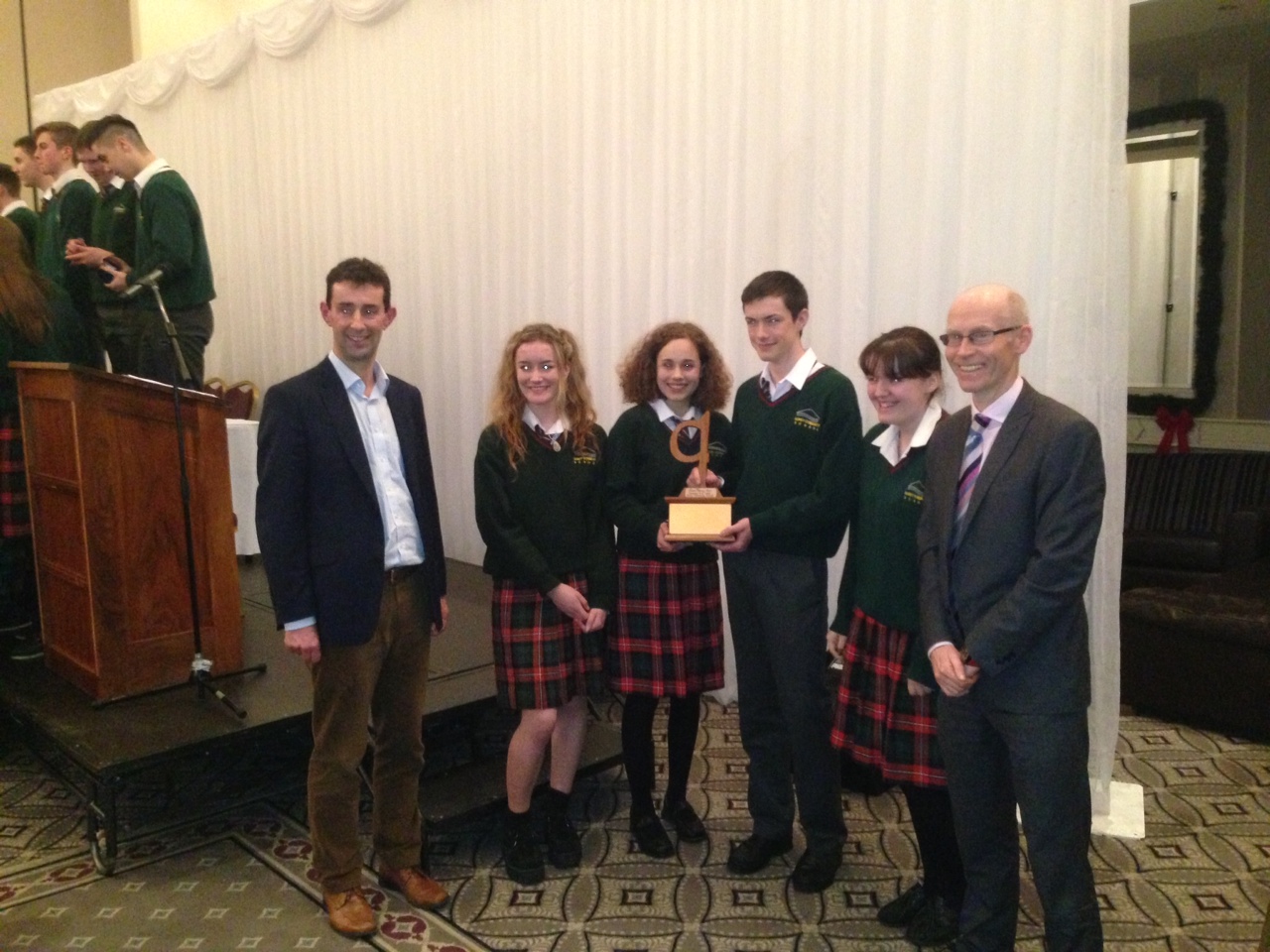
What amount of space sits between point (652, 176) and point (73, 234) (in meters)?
2.27

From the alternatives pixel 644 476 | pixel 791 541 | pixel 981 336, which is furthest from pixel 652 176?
pixel 981 336

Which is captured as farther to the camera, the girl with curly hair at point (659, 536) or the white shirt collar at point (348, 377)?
the girl with curly hair at point (659, 536)

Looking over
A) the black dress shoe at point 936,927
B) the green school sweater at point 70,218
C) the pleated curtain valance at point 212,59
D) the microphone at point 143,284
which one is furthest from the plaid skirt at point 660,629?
the pleated curtain valance at point 212,59

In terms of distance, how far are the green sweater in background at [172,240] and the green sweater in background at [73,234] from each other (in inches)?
11.1

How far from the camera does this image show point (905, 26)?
10.1 ft

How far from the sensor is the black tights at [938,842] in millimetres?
2100

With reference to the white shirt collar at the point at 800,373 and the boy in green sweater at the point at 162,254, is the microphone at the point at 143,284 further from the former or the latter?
the white shirt collar at the point at 800,373

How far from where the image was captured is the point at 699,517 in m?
2.21

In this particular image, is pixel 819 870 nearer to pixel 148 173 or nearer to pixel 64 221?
pixel 148 173

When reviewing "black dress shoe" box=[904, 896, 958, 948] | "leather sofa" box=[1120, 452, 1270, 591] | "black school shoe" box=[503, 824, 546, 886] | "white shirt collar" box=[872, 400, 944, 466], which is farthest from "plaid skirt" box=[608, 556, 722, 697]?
"leather sofa" box=[1120, 452, 1270, 591]

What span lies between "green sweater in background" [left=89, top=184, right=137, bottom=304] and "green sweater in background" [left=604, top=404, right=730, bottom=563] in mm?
2279

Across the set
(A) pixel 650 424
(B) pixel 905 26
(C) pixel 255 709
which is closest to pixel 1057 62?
(B) pixel 905 26

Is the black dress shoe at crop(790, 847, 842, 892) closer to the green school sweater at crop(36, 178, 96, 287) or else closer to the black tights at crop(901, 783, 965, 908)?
the black tights at crop(901, 783, 965, 908)

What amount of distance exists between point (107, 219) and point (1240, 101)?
17.7ft
